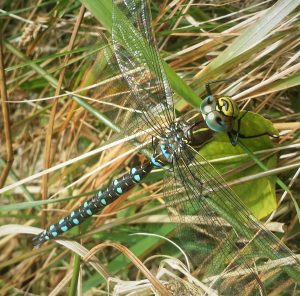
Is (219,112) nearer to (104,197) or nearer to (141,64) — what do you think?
(141,64)

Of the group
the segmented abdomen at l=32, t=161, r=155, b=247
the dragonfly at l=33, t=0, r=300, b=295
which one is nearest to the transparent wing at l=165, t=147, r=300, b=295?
the dragonfly at l=33, t=0, r=300, b=295

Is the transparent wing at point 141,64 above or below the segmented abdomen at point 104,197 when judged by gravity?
above

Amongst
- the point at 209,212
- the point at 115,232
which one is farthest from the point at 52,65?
the point at 209,212

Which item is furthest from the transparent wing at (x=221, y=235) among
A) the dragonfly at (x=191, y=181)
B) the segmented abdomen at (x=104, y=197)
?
the segmented abdomen at (x=104, y=197)

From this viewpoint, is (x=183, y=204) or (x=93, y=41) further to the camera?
(x=93, y=41)

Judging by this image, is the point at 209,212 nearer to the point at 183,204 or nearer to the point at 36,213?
the point at 183,204

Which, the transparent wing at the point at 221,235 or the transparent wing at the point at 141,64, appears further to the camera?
the transparent wing at the point at 141,64

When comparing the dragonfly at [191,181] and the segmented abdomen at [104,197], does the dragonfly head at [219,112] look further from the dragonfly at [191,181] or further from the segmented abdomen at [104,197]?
the segmented abdomen at [104,197]
